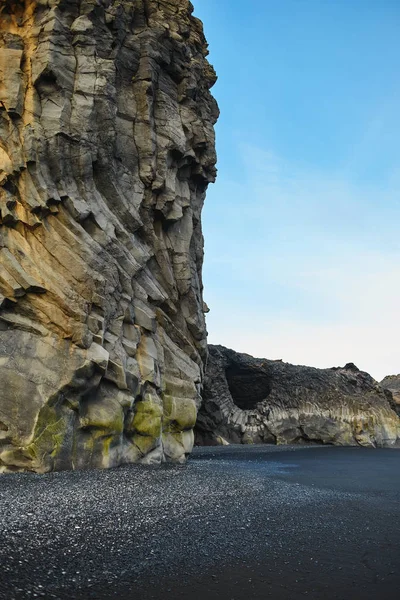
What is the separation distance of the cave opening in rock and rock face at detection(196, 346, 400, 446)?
0.15 m

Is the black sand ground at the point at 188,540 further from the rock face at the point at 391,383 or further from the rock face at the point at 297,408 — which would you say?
the rock face at the point at 391,383

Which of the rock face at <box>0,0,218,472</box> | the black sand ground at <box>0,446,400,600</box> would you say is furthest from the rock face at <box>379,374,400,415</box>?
the black sand ground at <box>0,446,400,600</box>

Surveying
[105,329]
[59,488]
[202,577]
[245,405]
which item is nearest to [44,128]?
[105,329]

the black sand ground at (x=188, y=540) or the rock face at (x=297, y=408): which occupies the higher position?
the rock face at (x=297, y=408)

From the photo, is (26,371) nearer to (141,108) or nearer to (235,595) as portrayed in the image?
(235,595)

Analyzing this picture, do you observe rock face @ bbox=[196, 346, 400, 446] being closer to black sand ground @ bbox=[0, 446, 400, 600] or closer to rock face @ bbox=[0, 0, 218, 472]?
rock face @ bbox=[0, 0, 218, 472]

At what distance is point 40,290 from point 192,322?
1713 centimetres

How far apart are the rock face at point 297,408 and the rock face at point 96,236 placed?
89.5 ft

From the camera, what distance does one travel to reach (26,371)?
91.9ft

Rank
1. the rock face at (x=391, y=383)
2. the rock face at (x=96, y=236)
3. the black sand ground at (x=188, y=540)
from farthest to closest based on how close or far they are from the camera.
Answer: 1. the rock face at (x=391, y=383)
2. the rock face at (x=96, y=236)
3. the black sand ground at (x=188, y=540)

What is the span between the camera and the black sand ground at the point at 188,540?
37.3ft

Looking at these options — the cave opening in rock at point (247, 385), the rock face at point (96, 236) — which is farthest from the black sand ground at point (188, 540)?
the cave opening in rock at point (247, 385)

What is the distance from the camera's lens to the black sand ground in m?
11.4

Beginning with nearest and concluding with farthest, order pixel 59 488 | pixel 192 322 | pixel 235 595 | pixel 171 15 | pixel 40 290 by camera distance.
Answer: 1. pixel 235 595
2. pixel 59 488
3. pixel 40 290
4. pixel 192 322
5. pixel 171 15
